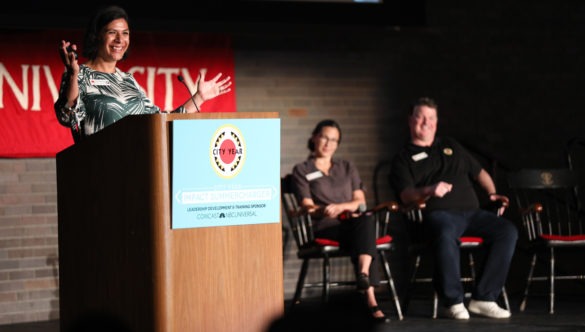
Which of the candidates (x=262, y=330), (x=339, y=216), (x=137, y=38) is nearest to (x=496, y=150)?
(x=339, y=216)

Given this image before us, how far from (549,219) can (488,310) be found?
121 centimetres

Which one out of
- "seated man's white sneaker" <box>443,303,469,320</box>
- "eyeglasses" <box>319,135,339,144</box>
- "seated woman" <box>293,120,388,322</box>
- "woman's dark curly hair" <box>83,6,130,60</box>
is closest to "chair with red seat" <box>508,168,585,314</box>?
"seated man's white sneaker" <box>443,303,469,320</box>

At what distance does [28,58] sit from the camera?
19.7 feet

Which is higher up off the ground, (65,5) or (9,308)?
(65,5)

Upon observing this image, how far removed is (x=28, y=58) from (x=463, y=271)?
11.5 ft

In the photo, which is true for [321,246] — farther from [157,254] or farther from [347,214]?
[157,254]

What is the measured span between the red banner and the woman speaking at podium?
8.07ft

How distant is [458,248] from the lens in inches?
220

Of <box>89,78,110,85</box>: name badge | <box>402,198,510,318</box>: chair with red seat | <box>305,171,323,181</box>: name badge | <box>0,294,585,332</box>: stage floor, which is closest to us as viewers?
<box>89,78,110,85</box>: name badge

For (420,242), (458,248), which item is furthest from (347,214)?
(458,248)

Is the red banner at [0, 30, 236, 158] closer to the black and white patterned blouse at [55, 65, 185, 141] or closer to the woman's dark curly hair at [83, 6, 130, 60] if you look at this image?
the woman's dark curly hair at [83, 6, 130, 60]

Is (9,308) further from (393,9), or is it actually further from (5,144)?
(393,9)

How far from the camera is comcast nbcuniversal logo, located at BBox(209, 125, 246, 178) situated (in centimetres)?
295

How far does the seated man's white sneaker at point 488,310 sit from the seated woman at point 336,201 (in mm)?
523
